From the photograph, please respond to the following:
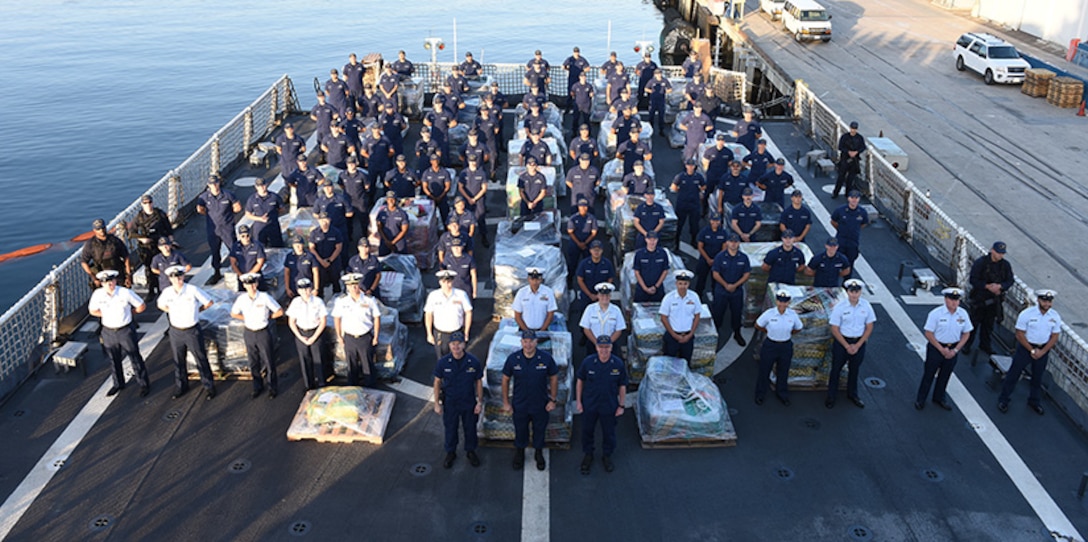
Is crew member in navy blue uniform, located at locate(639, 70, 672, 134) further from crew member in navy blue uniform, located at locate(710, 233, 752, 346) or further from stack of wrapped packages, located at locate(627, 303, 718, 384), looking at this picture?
stack of wrapped packages, located at locate(627, 303, 718, 384)

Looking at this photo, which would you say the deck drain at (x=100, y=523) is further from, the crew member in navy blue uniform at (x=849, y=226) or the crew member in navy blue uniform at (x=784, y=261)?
the crew member in navy blue uniform at (x=849, y=226)

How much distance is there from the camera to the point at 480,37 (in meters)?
53.7

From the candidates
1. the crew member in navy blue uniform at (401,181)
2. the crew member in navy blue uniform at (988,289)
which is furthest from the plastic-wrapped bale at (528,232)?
the crew member in navy blue uniform at (988,289)

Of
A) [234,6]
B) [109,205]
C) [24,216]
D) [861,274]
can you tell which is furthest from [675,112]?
[234,6]

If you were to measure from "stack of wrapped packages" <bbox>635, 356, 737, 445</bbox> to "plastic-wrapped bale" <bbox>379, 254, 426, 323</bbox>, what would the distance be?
167 inches

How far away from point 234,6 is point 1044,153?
64686 millimetres

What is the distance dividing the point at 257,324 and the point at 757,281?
281 inches

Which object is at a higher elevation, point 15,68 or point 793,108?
point 793,108

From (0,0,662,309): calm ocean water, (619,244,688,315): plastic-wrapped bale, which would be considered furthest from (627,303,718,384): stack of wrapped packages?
(0,0,662,309): calm ocean water

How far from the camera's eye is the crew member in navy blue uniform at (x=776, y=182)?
14.8 metres

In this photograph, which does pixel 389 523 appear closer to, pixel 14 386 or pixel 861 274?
pixel 14 386

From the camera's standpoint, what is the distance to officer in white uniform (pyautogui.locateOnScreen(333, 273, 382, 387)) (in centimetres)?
1030

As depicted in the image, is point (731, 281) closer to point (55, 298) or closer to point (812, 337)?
point (812, 337)

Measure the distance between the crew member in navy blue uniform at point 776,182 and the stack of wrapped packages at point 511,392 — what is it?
258 inches
